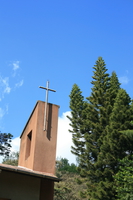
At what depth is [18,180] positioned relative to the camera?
6.93 meters

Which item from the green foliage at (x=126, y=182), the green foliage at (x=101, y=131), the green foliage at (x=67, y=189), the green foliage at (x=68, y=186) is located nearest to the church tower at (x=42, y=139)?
the green foliage at (x=126, y=182)

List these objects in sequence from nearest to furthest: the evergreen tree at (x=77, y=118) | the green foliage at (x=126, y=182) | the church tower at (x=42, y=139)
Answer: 1. the church tower at (x=42, y=139)
2. the green foliage at (x=126, y=182)
3. the evergreen tree at (x=77, y=118)

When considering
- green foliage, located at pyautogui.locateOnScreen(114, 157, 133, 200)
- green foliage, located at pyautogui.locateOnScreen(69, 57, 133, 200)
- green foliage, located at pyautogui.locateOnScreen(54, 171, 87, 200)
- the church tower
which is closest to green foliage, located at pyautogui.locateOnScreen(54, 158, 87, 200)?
green foliage, located at pyautogui.locateOnScreen(54, 171, 87, 200)

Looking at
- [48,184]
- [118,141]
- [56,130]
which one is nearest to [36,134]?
[56,130]

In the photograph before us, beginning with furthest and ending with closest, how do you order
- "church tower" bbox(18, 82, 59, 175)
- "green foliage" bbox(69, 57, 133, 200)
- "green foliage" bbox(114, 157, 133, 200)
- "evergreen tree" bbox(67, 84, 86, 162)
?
1. "evergreen tree" bbox(67, 84, 86, 162)
2. "green foliage" bbox(69, 57, 133, 200)
3. "green foliage" bbox(114, 157, 133, 200)
4. "church tower" bbox(18, 82, 59, 175)

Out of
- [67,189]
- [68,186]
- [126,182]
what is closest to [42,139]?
[126,182]

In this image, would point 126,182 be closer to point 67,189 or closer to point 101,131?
point 101,131

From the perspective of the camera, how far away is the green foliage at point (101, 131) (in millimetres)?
15734

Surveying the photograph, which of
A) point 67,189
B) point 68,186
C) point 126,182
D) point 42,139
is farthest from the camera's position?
point 68,186

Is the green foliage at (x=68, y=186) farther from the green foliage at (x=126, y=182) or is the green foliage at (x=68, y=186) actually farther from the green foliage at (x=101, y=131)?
the green foliage at (x=126, y=182)

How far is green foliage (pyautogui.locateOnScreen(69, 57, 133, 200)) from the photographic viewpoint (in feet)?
51.6

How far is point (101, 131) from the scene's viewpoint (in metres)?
18.0

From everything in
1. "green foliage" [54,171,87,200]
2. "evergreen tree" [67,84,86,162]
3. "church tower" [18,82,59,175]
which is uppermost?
"evergreen tree" [67,84,86,162]

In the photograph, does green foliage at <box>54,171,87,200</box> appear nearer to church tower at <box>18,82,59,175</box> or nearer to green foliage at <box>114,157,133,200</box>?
green foliage at <box>114,157,133,200</box>
